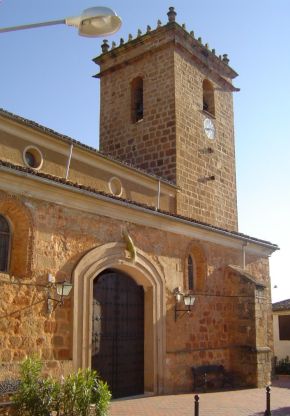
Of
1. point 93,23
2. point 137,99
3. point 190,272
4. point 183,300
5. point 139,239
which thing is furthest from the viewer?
point 137,99

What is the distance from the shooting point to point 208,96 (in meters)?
20.7

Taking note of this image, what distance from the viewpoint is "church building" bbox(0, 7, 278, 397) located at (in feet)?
31.3

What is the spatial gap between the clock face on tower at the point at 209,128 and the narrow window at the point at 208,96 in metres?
0.72

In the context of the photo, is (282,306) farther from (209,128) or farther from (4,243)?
(4,243)

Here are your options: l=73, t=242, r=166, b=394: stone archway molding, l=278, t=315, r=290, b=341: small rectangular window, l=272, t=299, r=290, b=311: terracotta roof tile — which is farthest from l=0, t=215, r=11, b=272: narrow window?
l=278, t=315, r=290, b=341: small rectangular window

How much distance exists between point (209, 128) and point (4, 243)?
12.3 m

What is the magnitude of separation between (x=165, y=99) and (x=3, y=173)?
10775 mm

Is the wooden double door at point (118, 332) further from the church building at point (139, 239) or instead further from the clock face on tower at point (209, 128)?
the clock face on tower at point (209, 128)

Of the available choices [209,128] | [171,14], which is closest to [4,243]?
[209,128]

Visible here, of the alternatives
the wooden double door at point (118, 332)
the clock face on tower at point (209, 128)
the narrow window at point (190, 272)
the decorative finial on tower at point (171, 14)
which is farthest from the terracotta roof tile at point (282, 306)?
the decorative finial on tower at point (171, 14)

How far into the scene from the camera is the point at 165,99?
18609 millimetres

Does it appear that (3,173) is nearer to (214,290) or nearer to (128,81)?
(214,290)

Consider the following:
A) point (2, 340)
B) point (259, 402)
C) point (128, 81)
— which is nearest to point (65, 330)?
point (2, 340)

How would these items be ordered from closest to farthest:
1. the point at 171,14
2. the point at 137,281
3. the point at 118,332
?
the point at 118,332, the point at 137,281, the point at 171,14
